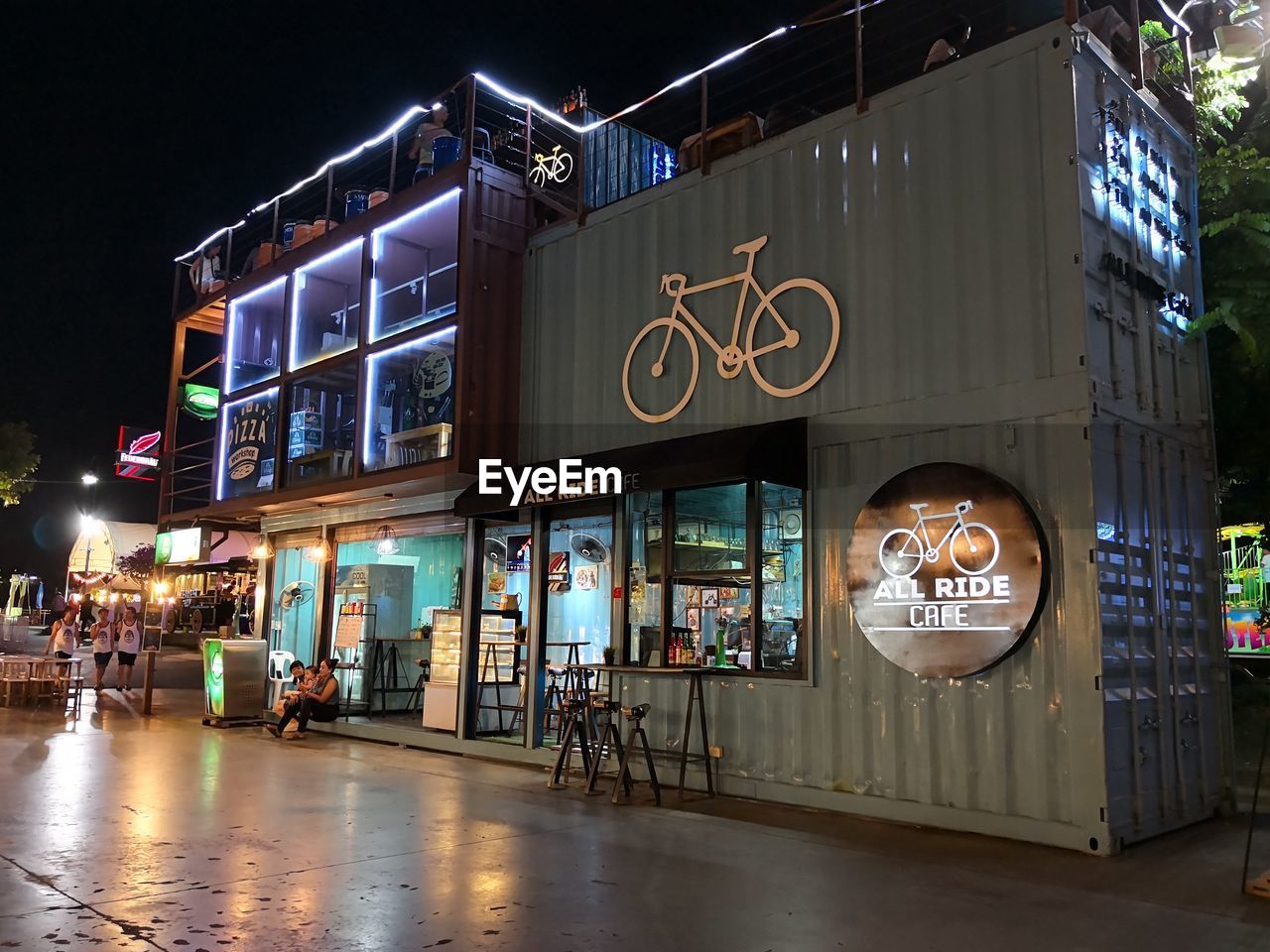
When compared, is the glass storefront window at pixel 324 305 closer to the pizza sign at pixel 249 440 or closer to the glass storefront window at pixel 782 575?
the pizza sign at pixel 249 440

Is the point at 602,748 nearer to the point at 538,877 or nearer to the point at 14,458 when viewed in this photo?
the point at 538,877

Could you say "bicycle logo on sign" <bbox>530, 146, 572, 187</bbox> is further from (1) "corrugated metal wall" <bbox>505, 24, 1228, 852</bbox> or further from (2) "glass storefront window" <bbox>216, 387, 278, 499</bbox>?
(2) "glass storefront window" <bbox>216, 387, 278, 499</bbox>

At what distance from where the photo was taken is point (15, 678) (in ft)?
54.7

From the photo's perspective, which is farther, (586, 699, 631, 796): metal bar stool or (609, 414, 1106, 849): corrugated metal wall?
(586, 699, 631, 796): metal bar stool

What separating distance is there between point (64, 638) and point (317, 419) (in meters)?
8.33

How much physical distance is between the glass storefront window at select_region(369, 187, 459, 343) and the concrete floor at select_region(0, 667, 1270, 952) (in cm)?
620

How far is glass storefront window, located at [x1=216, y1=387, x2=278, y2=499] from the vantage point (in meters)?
14.6

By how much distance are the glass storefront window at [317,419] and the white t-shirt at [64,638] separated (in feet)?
25.1

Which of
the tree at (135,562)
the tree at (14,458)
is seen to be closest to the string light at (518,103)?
the tree at (14,458)

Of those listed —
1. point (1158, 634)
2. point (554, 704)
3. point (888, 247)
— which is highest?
point (888, 247)

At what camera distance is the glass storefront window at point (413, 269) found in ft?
40.9

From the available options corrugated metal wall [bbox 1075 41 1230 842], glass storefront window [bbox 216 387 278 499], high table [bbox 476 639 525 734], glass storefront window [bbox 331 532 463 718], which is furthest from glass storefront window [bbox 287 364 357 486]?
corrugated metal wall [bbox 1075 41 1230 842]

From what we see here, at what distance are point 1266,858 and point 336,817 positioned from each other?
6642 millimetres

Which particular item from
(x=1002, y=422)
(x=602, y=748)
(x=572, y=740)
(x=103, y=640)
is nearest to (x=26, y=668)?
(x=103, y=640)
